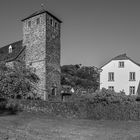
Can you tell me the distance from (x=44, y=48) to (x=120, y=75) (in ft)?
48.0

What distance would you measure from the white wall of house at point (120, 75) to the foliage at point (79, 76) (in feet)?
77.2

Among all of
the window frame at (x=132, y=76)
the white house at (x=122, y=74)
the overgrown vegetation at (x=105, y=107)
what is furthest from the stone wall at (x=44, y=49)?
the window frame at (x=132, y=76)

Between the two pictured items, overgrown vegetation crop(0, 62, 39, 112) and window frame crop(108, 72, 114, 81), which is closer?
overgrown vegetation crop(0, 62, 39, 112)

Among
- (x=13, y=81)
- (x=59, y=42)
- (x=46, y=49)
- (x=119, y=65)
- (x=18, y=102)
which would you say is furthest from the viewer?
(x=119, y=65)

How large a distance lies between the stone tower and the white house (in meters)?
9.42

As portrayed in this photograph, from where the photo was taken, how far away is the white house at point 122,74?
35406 mm

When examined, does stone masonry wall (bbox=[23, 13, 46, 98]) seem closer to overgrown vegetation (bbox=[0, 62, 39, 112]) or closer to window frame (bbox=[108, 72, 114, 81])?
overgrown vegetation (bbox=[0, 62, 39, 112])

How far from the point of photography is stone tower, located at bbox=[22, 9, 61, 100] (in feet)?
100

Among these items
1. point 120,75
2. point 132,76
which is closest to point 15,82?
point 120,75

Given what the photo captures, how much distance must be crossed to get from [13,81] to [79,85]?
36155mm

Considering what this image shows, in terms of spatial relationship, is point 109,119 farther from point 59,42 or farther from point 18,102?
point 59,42

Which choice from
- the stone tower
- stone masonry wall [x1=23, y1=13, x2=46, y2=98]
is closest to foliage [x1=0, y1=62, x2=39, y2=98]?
stone masonry wall [x1=23, y1=13, x2=46, y2=98]

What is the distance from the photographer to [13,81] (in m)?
26.0

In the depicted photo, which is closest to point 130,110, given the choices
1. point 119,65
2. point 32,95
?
point 32,95
